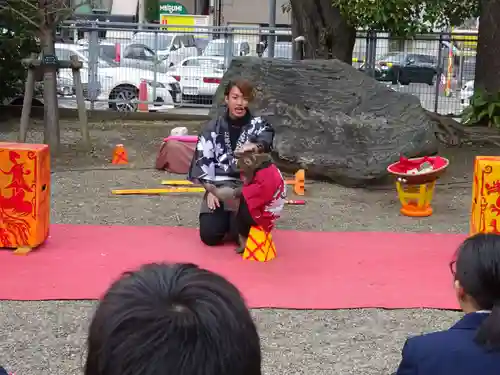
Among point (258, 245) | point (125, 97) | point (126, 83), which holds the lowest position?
point (258, 245)

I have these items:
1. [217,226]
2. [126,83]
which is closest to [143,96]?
[126,83]

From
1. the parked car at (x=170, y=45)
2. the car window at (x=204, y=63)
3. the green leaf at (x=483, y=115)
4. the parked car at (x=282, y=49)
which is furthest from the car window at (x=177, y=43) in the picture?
the green leaf at (x=483, y=115)

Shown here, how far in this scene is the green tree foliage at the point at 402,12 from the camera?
32.4 ft

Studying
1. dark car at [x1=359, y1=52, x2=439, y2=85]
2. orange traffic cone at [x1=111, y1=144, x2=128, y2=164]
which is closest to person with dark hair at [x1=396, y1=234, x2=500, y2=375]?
orange traffic cone at [x1=111, y1=144, x2=128, y2=164]

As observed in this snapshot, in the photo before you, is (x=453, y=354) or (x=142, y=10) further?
(x=142, y=10)

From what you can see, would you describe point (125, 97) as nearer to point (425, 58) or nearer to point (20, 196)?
point (425, 58)

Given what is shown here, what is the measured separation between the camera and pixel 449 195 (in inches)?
319

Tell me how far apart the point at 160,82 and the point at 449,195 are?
800 cm

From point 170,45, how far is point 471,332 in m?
13.4

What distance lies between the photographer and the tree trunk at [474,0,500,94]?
1111 centimetres

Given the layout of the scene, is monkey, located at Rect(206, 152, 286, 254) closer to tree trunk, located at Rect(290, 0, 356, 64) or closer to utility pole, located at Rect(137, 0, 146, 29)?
tree trunk, located at Rect(290, 0, 356, 64)

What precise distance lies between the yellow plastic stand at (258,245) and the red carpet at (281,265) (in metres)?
0.07

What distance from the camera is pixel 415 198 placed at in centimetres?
702

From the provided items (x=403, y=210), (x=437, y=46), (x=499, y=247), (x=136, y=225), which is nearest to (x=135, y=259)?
(x=136, y=225)
